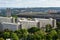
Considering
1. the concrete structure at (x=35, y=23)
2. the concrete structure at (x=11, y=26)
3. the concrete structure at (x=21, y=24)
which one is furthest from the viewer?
the concrete structure at (x=35, y=23)

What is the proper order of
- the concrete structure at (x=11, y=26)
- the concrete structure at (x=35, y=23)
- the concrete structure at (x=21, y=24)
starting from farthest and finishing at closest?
the concrete structure at (x=35, y=23), the concrete structure at (x=21, y=24), the concrete structure at (x=11, y=26)

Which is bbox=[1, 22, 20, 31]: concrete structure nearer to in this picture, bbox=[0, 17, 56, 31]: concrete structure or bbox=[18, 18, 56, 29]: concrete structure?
bbox=[0, 17, 56, 31]: concrete structure

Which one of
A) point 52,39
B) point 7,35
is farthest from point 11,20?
point 52,39

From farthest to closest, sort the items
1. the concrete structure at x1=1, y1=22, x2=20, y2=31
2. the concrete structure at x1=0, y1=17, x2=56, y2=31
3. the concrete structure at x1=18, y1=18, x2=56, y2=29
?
the concrete structure at x1=18, y1=18, x2=56, y2=29 < the concrete structure at x1=0, y1=17, x2=56, y2=31 < the concrete structure at x1=1, y1=22, x2=20, y2=31

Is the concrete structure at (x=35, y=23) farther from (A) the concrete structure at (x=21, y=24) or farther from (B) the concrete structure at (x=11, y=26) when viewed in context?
(B) the concrete structure at (x=11, y=26)

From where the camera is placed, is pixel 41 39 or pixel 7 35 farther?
pixel 7 35

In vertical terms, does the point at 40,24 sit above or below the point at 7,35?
below

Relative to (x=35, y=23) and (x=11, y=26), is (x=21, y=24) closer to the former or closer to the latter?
(x=11, y=26)

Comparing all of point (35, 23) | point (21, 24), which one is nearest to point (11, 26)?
point (21, 24)

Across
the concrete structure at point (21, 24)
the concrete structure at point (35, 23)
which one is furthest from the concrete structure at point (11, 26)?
the concrete structure at point (35, 23)

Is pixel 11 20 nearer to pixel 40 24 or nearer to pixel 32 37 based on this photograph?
pixel 40 24

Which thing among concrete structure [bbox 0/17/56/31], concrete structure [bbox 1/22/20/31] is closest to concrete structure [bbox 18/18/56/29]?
concrete structure [bbox 0/17/56/31]
